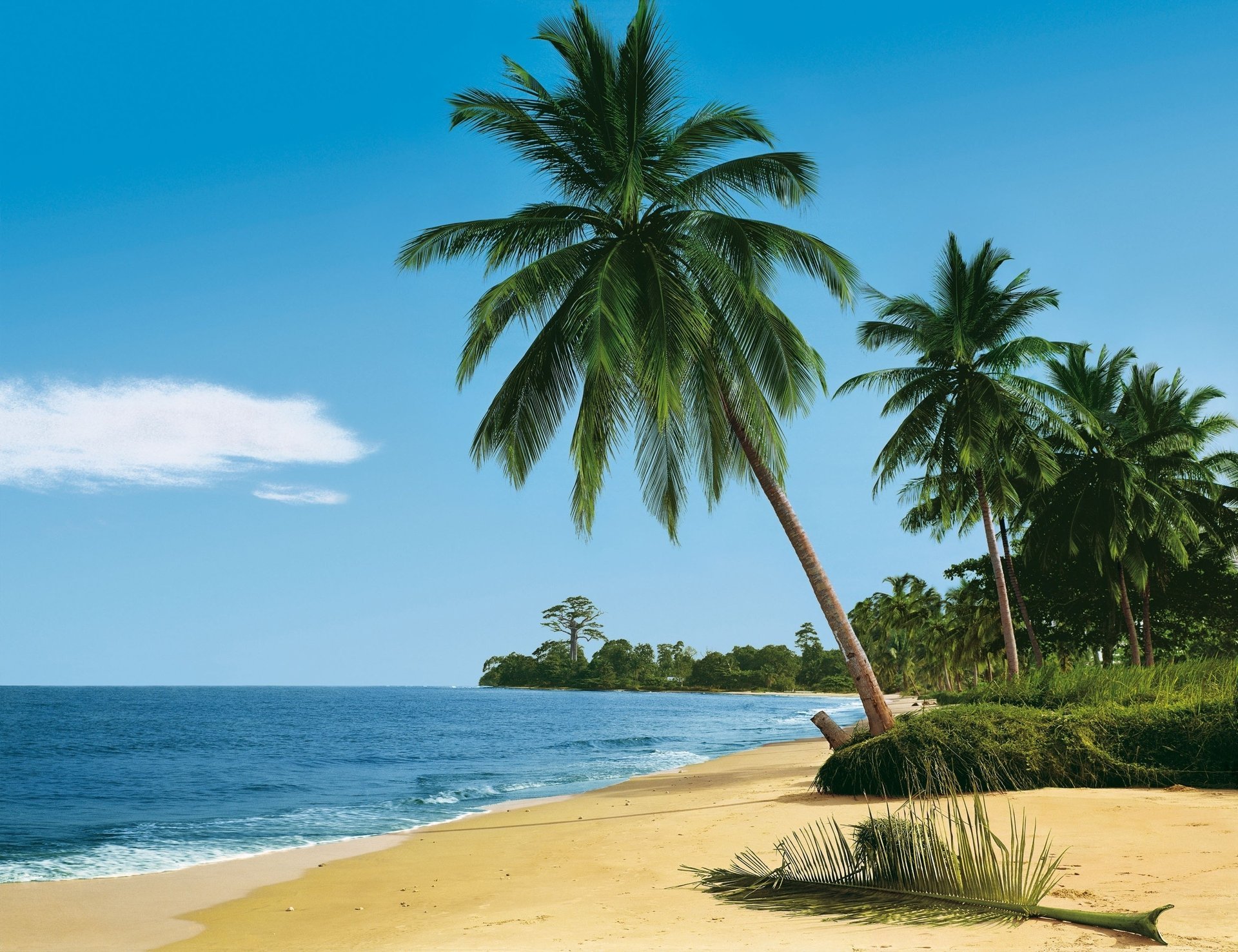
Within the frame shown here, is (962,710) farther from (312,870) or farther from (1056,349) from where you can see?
(1056,349)

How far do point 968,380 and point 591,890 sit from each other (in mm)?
17109

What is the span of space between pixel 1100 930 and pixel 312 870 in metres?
9.95

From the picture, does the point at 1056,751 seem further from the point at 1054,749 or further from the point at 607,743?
the point at 607,743

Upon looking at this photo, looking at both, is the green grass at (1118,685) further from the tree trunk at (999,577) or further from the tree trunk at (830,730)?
the tree trunk at (999,577)

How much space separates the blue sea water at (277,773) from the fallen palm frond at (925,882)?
10.7 metres

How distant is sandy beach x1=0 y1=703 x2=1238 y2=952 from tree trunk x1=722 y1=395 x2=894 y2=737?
78.7 inches

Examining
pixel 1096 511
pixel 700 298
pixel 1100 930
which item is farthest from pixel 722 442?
pixel 1096 511

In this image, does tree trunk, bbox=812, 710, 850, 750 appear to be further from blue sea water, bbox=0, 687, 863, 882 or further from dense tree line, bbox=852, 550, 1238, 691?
dense tree line, bbox=852, 550, 1238, 691

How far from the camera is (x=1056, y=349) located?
2105cm

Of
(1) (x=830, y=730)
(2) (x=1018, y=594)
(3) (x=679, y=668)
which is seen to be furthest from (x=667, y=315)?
(3) (x=679, y=668)

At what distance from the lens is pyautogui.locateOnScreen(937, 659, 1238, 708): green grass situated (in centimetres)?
1459

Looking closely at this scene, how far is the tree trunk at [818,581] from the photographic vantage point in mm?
13883

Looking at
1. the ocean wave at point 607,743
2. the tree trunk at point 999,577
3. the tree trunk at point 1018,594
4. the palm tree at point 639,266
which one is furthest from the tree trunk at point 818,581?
the ocean wave at point 607,743

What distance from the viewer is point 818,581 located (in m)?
14.3
